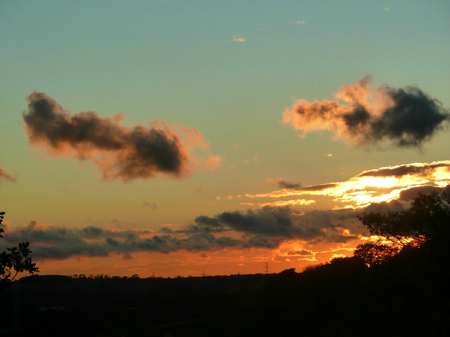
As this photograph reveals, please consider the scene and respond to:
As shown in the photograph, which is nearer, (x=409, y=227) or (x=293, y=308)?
(x=409, y=227)

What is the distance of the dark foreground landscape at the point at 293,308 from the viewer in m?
36.9

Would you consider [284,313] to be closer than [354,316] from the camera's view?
No

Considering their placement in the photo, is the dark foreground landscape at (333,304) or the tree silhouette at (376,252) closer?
the dark foreground landscape at (333,304)

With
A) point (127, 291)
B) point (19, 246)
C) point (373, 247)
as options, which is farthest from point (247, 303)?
point (127, 291)

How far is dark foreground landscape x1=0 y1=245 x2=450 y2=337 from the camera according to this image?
36.9 m

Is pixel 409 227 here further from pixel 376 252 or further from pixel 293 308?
pixel 293 308

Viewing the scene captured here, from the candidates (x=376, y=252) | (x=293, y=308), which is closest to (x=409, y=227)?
→ (x=376, y=252)

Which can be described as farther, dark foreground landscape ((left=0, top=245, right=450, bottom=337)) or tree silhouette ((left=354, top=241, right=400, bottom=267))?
tree silhouette ((left=354, top=241, right=400, bottom=267))

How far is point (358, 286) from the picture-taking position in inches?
2421

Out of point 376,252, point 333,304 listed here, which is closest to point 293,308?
point 333,304

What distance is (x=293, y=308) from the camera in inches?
3086

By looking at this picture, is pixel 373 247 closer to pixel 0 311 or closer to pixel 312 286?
pixel 312 286

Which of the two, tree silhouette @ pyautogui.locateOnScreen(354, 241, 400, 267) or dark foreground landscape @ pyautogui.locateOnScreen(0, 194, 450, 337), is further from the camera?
tree silhouette @ pyautogui.locateOnScreen(354, 241, 400, 267)

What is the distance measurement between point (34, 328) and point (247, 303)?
52.2 m
